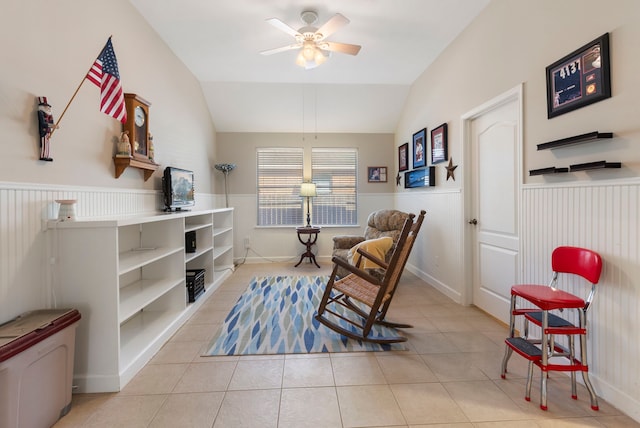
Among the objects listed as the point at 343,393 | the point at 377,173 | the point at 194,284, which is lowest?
the point at 343,393

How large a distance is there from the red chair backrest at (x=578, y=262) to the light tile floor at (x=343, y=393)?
710 mm

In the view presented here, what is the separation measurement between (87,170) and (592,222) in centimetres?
335

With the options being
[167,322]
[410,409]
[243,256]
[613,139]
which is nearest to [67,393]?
[167,322]

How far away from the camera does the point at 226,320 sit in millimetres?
2703

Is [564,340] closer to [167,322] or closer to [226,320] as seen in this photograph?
[226,320]

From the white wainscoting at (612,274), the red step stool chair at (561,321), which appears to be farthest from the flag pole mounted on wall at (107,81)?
the white wainscoting at (612,274)

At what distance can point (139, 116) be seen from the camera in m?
2.61

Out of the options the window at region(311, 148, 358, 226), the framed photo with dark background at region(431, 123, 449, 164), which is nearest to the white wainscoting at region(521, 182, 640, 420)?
the framed photo with dark background at region(431, 123, 449, 164)

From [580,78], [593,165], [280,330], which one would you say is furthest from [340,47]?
[280,330]

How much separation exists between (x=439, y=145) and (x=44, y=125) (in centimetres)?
361

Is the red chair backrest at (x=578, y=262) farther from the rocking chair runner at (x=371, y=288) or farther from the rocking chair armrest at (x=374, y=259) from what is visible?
the rocking chair armrest at (x=374, y=259)

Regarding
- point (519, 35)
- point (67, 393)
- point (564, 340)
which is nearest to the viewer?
point (67, 393)

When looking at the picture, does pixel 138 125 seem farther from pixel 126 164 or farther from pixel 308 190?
pixel 308 190

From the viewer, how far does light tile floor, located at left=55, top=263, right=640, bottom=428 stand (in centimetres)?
148
